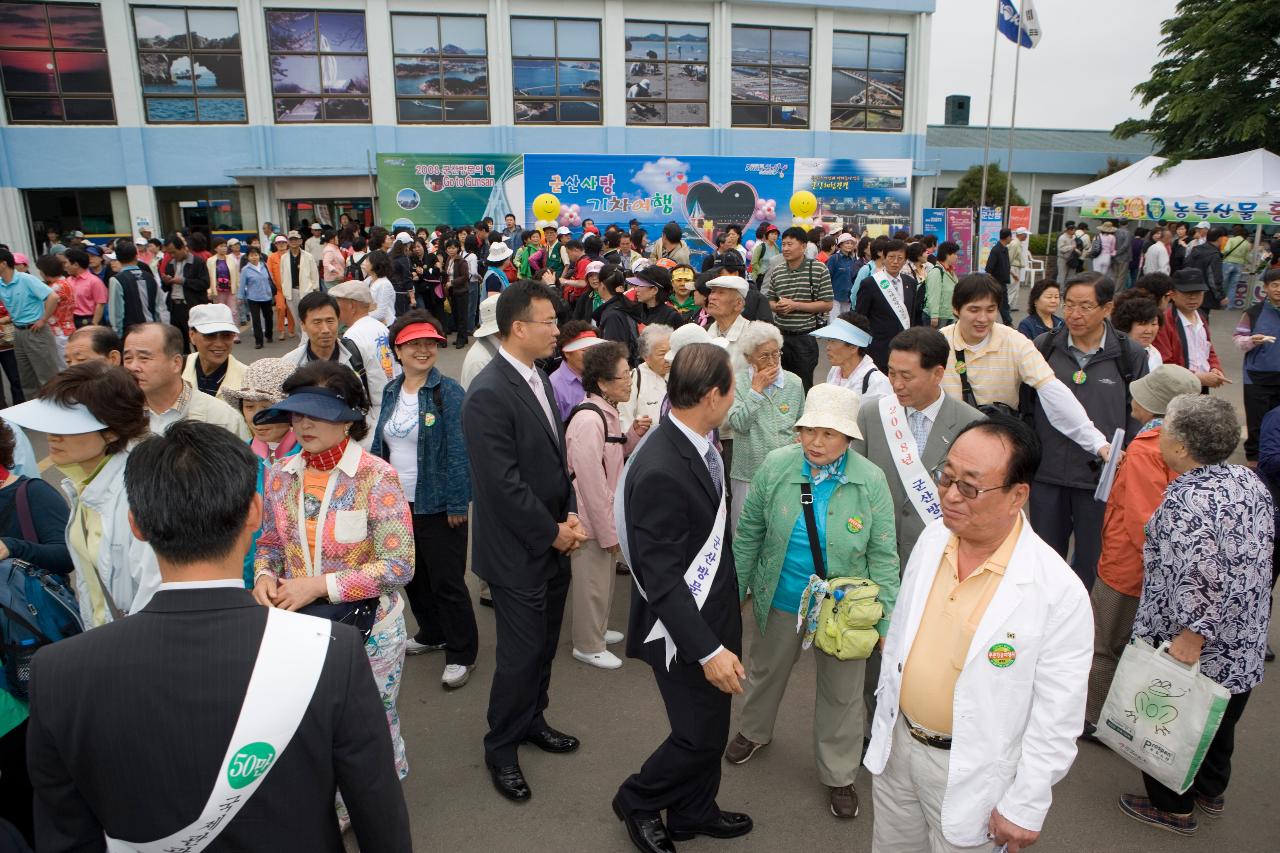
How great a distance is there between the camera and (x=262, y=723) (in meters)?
1.50

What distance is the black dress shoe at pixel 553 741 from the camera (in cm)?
373

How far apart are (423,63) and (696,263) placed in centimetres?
1198

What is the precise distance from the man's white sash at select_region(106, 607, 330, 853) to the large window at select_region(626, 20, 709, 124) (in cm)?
2610

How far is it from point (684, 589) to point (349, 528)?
3.99ft

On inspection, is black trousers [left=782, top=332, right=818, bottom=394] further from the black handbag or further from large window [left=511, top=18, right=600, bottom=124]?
large window [left=511, top=18, right=600, bottom=124]

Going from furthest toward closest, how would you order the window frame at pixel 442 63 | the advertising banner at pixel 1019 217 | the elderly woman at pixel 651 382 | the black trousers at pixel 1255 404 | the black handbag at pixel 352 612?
the window frame at pixel 442 63 < the advertising banner at pixel 1019 217 < the black trousers at pixel 1255 404 < the elderly woman at pixel 651 382 < the black handbag at pixel 352 612

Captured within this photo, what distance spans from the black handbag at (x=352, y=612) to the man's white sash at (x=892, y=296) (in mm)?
6596

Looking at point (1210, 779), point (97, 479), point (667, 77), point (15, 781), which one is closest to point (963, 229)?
point (667, 77)

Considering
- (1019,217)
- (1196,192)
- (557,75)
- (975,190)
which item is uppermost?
(557,75)

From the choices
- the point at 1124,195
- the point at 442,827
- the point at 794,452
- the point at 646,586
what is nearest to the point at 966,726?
the point at 646,586

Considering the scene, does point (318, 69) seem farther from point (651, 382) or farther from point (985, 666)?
point (985, 666)

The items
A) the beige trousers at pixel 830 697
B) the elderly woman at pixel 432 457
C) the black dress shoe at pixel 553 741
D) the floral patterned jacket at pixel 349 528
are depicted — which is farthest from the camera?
the elderly woman at pixel 432 457

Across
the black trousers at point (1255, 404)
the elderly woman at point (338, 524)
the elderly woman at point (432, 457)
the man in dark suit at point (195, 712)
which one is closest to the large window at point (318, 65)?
the elderly woman at point (432, 457)

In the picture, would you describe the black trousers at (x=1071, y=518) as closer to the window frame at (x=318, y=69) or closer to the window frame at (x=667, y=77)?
the window frame at (x=667, y=77)
